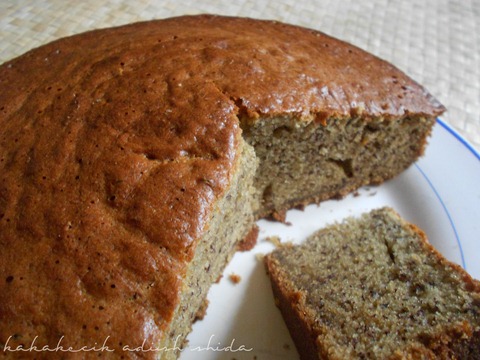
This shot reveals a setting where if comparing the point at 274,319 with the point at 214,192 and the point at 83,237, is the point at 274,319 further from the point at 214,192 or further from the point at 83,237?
the point at 83,237

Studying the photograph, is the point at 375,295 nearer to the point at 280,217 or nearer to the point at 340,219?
the point at 340,219

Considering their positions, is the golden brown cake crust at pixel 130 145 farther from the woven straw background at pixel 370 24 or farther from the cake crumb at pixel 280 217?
the woven straw background at pixel 370 24

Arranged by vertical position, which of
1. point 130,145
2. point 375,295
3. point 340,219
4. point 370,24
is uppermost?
point 130,145

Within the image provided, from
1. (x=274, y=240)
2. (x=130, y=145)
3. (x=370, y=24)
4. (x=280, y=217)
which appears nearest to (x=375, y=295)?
(x=274, y=240)

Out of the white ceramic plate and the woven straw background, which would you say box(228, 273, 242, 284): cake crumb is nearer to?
the white ceramic plate

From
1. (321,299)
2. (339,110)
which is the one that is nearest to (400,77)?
(339,110)

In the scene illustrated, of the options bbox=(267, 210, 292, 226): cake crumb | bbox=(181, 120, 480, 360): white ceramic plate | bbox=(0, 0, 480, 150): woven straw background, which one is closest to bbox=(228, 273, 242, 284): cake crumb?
bbox=(181, 120, 480, 360): white ceramic plate

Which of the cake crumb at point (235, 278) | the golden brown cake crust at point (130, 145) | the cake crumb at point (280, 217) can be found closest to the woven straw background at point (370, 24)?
the golden brown cake crust at point (130, 145)
